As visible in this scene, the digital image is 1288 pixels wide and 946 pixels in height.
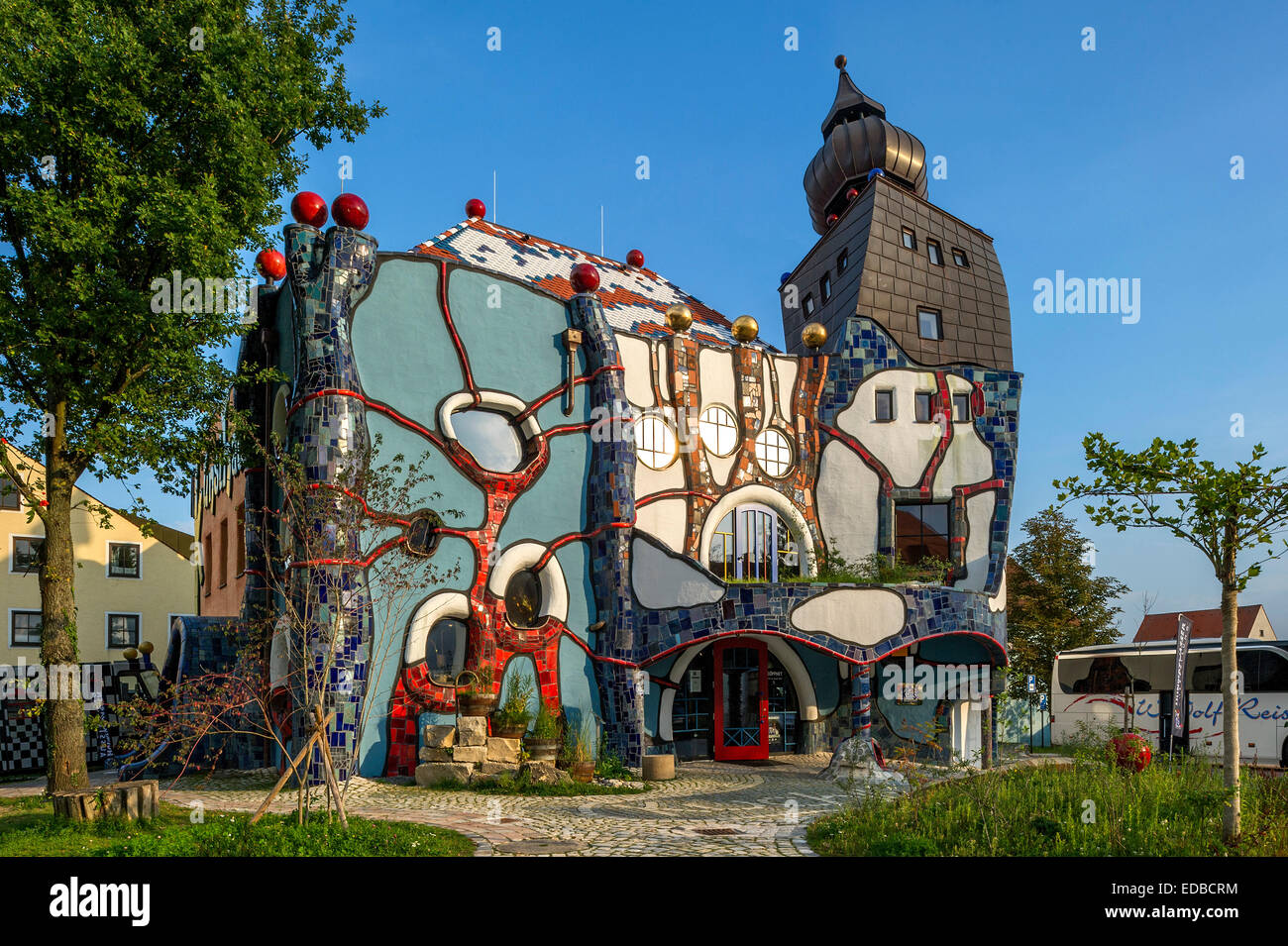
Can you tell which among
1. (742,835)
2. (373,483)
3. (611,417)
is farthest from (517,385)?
(742,835)

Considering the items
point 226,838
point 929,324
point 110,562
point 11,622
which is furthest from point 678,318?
point 11,622

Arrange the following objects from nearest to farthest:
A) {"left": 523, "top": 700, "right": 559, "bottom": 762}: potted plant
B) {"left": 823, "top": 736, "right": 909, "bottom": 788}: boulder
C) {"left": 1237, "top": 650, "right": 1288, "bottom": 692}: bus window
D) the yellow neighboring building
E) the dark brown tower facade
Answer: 1. {"left": 823, "top": 736, "right": 909, "bottom": 788}: boulder
2. {"left": 523, "top": 700, "right": 559, "bottom": 762}: potted plant
3. {"left": 1237, "top": 650, "right": 1288, "bottom": 692}: bus window
4. the dark brown tower facade
5. the yellow neighboring building

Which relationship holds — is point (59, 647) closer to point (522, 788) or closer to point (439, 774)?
point (439, 774)

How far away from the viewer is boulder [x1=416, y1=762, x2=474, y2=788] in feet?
44.6

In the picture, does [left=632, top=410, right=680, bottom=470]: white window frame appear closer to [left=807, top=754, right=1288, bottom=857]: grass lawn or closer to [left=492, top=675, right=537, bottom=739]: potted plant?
[left=492, top=675, right=537, bottom=739]: potted plant

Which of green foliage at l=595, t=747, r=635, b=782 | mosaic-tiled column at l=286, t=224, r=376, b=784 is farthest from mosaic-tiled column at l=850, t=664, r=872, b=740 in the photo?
mosaic-tiled column at l=286, t=224, r=376, b=784

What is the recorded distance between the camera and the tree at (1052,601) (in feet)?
88.6

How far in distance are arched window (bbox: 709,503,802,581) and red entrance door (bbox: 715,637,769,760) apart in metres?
1.41

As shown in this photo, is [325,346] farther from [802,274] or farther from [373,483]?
[802,274]

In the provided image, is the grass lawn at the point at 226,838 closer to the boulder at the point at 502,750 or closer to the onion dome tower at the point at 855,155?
the boulder at the point at 502,750

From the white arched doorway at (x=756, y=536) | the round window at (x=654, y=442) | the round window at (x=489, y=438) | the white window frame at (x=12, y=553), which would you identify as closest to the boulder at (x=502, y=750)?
the round window at (x=489, y=438)

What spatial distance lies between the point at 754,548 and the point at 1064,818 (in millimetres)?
10582
